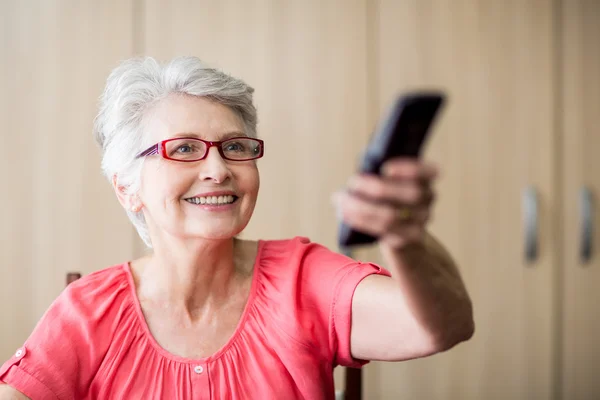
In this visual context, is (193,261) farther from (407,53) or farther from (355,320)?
(407,53)

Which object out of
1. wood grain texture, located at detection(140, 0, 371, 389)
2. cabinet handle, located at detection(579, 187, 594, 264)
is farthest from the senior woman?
cabinet handle, located at detection(579, 187, 594, 264)

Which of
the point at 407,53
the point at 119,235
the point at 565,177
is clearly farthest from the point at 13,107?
the point at 565,177

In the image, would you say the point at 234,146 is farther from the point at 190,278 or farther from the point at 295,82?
the point at 295,82

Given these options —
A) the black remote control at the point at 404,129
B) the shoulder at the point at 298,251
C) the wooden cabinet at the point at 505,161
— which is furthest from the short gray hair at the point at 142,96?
the wooden cabinet at the point at 505,161

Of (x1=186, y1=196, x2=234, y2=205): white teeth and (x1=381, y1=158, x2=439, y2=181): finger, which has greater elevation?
(x1=381, y1=158, x2=439, y2=181): finger

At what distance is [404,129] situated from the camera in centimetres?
58

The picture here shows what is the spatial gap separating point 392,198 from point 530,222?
1.82m

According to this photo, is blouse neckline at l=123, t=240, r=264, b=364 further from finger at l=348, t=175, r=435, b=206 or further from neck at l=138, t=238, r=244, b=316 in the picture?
finger at l=348, t=175, r=435, b=206

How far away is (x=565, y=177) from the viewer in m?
2.27

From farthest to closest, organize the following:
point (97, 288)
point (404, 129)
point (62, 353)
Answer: point (97, 288) < point (62, 353) < point (404, 129)

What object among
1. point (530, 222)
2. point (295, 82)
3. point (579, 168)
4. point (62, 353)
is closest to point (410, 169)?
point (62, 353)

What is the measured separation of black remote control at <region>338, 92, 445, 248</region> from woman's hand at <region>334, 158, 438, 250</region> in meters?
0.01

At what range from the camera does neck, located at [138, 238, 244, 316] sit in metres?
1.23

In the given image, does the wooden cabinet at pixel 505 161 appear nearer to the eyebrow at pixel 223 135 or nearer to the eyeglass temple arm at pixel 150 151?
the eyebrow at pixel 223 135
